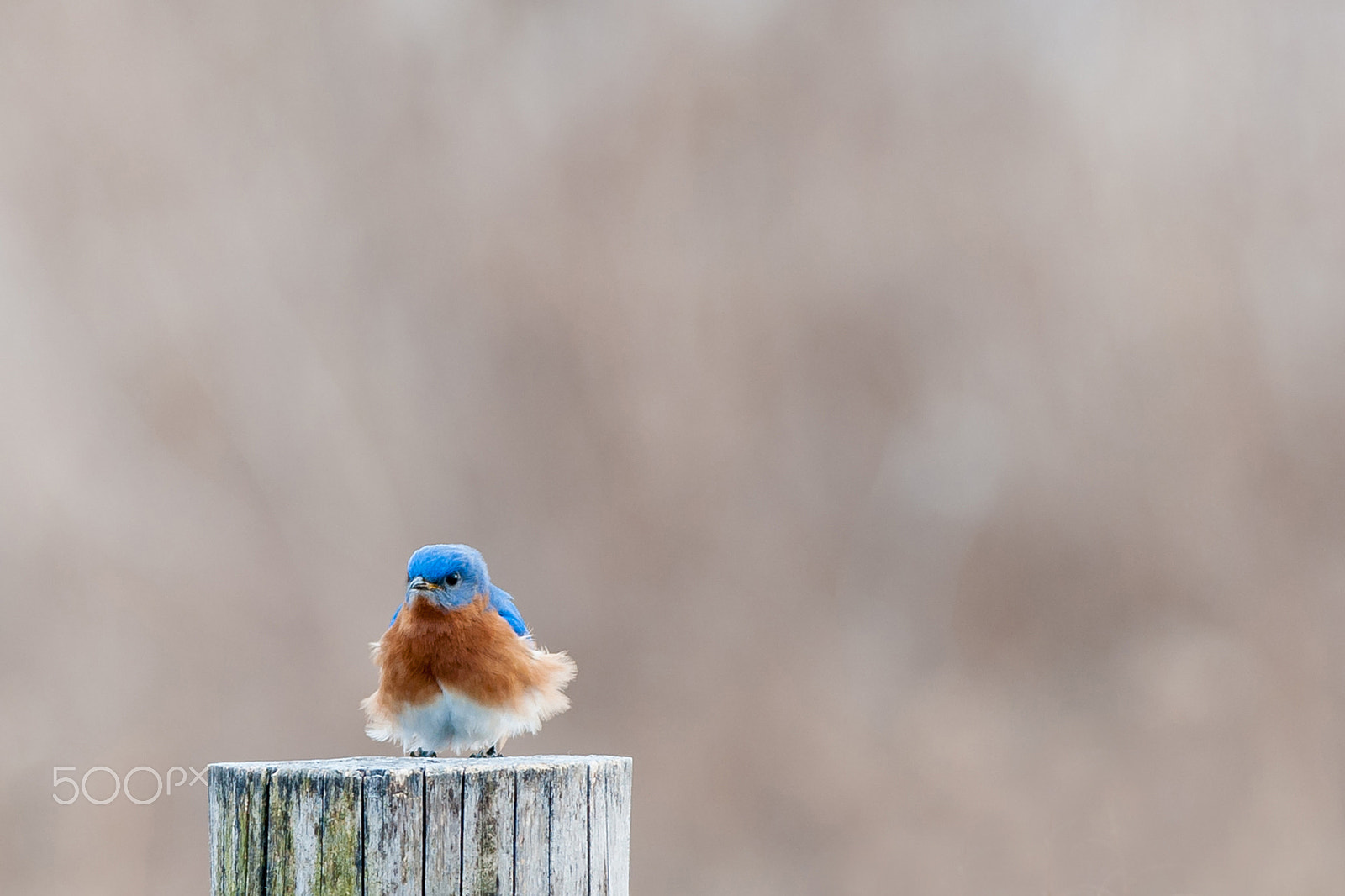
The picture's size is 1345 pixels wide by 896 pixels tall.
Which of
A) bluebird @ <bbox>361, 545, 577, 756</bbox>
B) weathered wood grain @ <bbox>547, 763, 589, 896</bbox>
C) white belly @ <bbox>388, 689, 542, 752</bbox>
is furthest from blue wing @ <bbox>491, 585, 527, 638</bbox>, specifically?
weathered wood grain @ <bbox>547, 763, 589, 896</bbox>

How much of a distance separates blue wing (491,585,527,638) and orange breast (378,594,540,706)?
97 millimetres

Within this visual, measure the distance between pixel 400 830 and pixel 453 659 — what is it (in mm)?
1511

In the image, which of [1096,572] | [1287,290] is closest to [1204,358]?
[1287,290]

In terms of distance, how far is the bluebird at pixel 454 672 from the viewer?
3.82 m

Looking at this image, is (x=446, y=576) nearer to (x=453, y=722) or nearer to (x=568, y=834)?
(x=453, y=722)

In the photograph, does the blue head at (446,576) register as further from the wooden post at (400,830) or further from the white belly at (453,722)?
the wooden post at (400,830)

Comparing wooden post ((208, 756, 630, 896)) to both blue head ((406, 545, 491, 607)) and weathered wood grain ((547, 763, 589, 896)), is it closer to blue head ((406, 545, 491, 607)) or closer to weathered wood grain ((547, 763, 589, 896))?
weathered wood grain ((547, 763, 589, 896))

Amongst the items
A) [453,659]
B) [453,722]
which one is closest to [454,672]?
[453,659]

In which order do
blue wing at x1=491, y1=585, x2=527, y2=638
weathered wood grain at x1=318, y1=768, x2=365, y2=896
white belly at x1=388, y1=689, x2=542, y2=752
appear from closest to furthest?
weathered wood grain at x1=318, y1=768, x2=365, y2=896, white belly at x1=388, y1=689, x2=542, y2=752, blue wing at x1=491, y1=585, x2=527, y2=638

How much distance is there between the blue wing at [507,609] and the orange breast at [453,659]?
10 cm

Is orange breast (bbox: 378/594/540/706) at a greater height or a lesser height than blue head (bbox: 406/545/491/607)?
lesser

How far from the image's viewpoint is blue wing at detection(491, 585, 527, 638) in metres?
4.09

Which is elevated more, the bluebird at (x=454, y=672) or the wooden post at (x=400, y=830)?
the bluebird at (x=454, y=672)

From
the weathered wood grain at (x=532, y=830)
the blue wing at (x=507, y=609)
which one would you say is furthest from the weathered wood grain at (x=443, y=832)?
the blue wing at (x=507, y=609)
